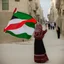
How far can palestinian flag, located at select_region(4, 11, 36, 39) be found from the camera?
1255 cm

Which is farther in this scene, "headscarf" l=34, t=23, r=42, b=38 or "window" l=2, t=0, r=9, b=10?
"window" l=2, t=0, r=9, b=10

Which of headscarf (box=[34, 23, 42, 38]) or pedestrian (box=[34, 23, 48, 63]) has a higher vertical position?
headscarf (box=[34, 23, 42, 38])

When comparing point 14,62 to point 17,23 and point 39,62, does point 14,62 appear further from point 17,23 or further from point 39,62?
point 17,23

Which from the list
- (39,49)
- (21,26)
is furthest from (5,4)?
(21,26)

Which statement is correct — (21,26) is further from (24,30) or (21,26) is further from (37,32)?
(37,32)

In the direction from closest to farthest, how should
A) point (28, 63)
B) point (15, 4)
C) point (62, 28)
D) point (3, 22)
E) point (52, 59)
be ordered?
1. point (28, 63)
2. point (52, 59)
3. point (3, 22)
4. point (15, 4)
5. point (62, 28)

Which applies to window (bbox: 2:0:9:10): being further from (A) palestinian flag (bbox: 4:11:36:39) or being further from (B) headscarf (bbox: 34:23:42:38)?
(A) palestinian flag (bbox: 4:11:36:39)

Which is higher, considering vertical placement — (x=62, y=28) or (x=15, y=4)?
(x=15, y=4)

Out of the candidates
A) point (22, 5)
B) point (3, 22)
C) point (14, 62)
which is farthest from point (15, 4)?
point (14, 62)

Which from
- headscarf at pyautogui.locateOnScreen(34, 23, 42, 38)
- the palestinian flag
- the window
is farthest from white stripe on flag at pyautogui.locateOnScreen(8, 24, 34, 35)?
the window

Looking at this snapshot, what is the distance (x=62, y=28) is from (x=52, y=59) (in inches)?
1030

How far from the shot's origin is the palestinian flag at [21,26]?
1255 centimetres

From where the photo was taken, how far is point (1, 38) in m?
27.1

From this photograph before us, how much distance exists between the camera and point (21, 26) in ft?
41.8
